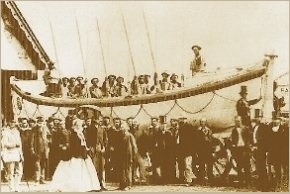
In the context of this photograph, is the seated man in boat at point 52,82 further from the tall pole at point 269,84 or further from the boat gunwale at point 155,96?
the tall pole at point 269,84

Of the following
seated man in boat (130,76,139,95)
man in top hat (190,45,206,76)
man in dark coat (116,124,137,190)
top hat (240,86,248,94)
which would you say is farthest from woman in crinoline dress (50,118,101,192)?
top hat (240,86,248,94)

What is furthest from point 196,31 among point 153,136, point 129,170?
point 129,170

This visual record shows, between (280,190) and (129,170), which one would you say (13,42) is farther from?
(280,190)

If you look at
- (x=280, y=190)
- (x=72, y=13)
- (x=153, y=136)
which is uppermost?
(x=72, y=13)

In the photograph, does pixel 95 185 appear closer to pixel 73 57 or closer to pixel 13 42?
pixel 73 57

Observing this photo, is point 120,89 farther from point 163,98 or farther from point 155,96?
point 163,98

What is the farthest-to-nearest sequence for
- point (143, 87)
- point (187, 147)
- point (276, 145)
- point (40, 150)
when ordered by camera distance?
point (40, 150) < point (143, 87) < point (187, 147) < point (276, 145)

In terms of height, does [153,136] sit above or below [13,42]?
below

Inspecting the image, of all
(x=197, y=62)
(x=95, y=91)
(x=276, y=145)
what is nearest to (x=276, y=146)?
(x=276, y=145)
